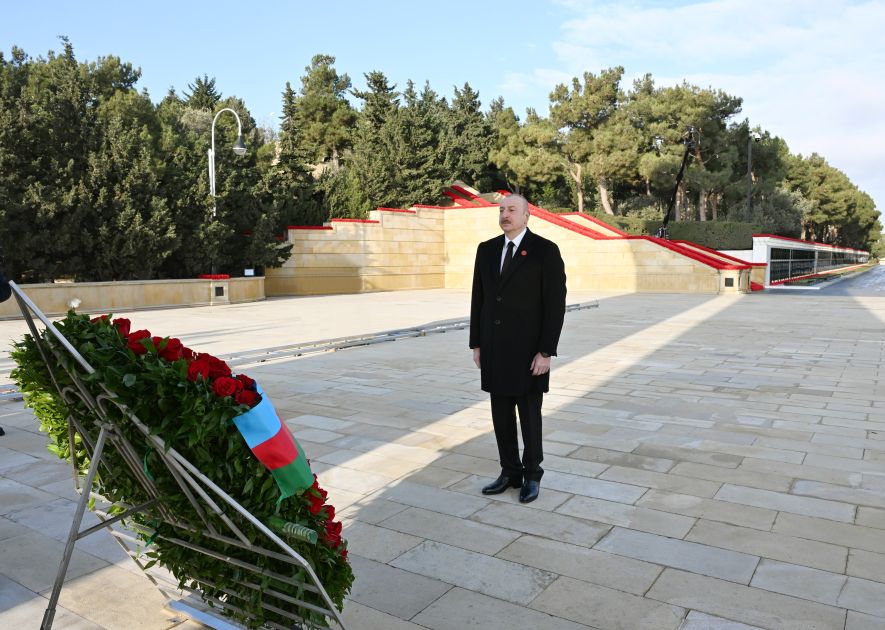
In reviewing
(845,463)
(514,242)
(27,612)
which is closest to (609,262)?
(845,463)

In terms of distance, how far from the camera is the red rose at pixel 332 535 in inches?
91.4

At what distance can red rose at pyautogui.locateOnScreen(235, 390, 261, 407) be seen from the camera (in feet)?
7.00

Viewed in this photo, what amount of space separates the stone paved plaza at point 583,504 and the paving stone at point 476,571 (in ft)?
0.04

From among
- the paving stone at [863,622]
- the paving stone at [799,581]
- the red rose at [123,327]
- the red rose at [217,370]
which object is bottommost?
the paving stone at [799,581]

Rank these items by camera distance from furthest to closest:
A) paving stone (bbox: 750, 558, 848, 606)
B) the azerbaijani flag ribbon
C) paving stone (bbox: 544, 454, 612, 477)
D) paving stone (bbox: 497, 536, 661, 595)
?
paving stone (bbox: 544, 454, 612, 477) < paving stone (bbox: 497, 536, 661, 595) < paving stone (bbox: 750, 558, 848, 606) < the azerbaijani flag ribbon

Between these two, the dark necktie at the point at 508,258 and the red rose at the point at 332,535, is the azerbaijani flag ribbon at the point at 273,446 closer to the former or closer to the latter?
the red rose at the point at 332,535

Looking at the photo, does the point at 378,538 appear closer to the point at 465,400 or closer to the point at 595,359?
the point at 465,400

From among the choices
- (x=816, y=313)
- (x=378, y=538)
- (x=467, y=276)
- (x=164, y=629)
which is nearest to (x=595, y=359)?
(x=378, y=538)

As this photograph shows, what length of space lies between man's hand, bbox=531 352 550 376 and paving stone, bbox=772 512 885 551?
156 cm

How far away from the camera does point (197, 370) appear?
2.18 metres

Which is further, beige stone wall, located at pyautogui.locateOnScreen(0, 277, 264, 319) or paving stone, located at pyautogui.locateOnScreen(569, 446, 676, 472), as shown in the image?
beige stone wall, located at pyautogui.locateOnScreen(0, 277, 264, 319)

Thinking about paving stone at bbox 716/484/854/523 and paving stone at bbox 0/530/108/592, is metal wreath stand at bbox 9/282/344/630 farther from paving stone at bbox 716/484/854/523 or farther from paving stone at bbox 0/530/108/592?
paving stone at bbox 716/484/854/523

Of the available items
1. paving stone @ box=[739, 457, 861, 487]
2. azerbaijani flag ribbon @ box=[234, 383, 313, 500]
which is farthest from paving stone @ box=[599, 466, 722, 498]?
azerbaijani flag ribbon @ box=[234, 383, 313, 500]

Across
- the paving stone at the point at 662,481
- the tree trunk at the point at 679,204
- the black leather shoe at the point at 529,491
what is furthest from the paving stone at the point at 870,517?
the tree trunk at the point at 679,204
